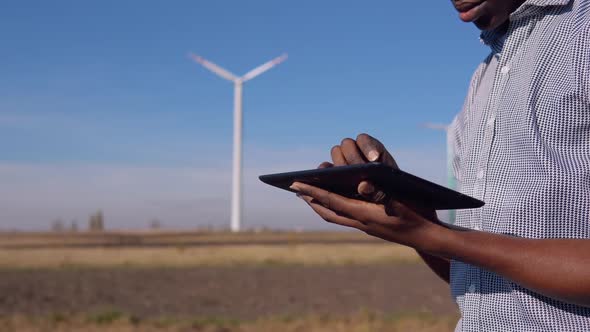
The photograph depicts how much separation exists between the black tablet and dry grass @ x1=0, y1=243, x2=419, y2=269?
33.8 meters

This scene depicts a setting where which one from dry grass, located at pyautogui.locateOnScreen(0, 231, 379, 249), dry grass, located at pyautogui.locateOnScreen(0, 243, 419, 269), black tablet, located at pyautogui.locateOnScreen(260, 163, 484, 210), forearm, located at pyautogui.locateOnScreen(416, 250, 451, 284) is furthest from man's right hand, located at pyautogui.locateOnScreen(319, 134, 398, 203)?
dry grass, located at pyautogui.locateOnScreen(0, 231, 379, 249)

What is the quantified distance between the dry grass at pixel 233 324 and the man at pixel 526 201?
1220 centimetres

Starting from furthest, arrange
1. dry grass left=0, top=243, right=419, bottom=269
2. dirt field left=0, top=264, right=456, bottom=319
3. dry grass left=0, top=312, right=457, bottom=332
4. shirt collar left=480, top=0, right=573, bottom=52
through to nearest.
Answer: dry grass left=0, top=243, right=419, bottom=269 → dirt field left=0, top=264, right=456, bottom=319 → dry grass left=0, top=312, right=457, bottom=332 → shirt collar left=480, top=0, right=573, bottom=52

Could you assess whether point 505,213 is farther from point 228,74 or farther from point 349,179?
point 228,74

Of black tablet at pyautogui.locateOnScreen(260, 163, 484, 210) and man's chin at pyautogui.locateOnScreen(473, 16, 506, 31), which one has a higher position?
man's chin at pyautogui.locateOnScreen(473, 16, 506, 31)

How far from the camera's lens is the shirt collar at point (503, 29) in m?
2.39

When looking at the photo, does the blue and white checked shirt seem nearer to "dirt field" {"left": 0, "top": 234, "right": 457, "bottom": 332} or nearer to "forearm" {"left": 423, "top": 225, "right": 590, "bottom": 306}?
"forearm" {"left": 423, "top": 225, "right": 590, "bottom": 306}

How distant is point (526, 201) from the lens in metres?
2.18

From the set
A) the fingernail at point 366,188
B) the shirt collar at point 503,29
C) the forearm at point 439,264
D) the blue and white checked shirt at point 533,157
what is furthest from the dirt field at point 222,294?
the fingernail at point 366,188

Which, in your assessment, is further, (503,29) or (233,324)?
(233,324)

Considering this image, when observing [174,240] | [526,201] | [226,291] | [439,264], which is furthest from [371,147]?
[174,240]

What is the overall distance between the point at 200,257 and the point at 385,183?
39131 mm

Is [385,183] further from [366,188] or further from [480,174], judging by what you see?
[480,174]

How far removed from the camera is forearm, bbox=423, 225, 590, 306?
1.98 meters
